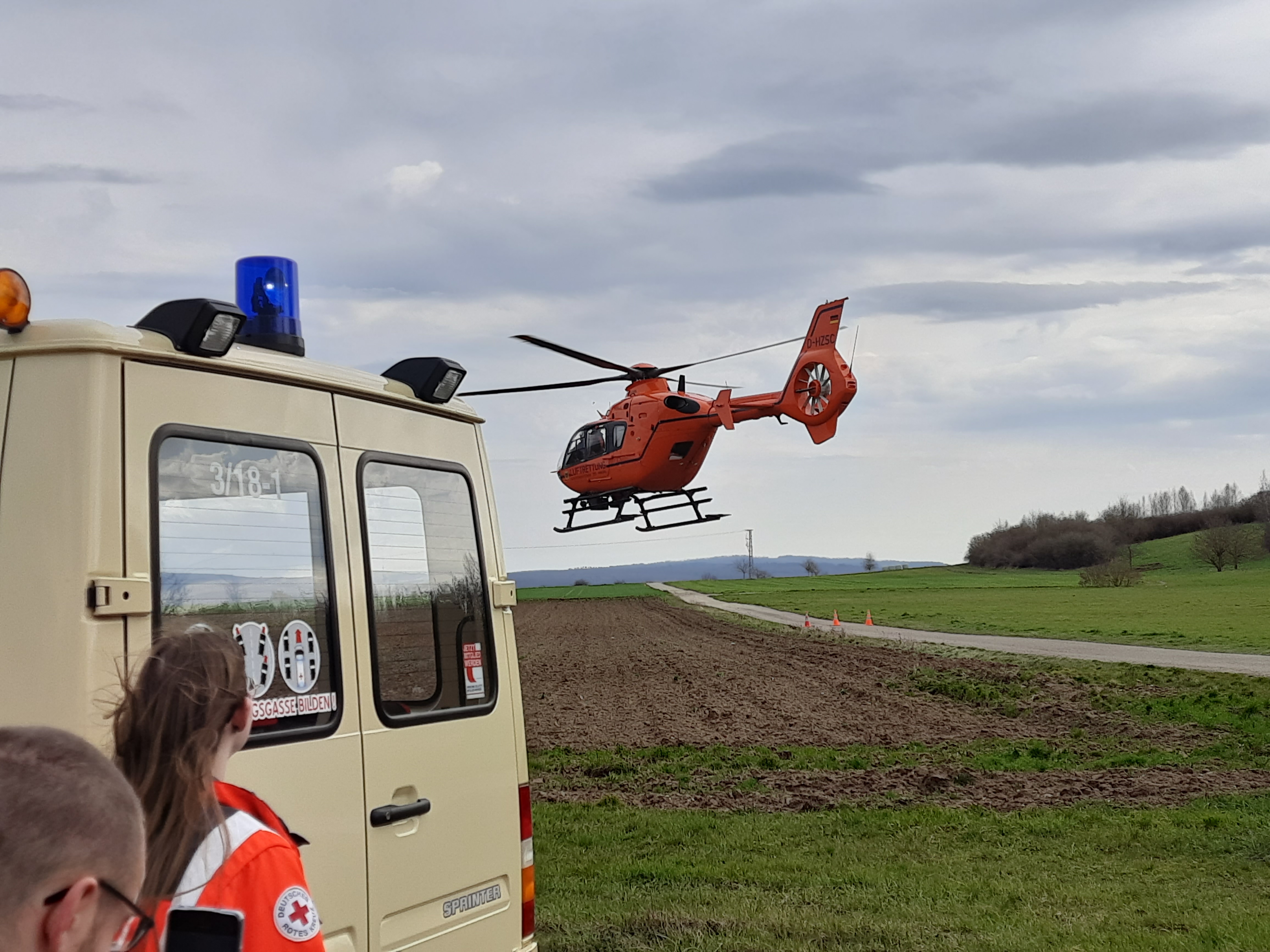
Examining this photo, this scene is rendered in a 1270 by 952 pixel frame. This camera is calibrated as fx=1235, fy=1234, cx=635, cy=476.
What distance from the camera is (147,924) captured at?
51.3 inches

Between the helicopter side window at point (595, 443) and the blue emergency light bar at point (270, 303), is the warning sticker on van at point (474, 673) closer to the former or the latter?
the blue emergency light bar at point (270, 303)

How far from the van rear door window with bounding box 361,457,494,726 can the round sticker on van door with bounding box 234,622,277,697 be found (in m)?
0.40

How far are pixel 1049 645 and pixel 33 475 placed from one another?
31988mm

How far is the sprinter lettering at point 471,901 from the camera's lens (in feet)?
12.6

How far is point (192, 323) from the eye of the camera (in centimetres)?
317

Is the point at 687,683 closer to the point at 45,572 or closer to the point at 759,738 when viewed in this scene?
the point at 759,738

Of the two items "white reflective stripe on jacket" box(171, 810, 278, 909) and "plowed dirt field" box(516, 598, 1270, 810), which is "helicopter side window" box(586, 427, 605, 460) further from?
"white reflective stripe on jacket" box(171, 810, 278, 909)

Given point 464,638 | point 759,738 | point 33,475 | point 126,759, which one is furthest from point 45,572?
point 759,738

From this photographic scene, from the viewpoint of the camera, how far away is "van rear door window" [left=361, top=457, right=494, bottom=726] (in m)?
3.78

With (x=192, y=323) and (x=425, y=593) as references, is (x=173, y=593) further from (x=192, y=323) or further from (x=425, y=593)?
(x=425, y=593)

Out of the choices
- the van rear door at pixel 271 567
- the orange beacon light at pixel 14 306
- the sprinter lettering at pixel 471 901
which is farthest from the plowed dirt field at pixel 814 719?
the orange beacon light at pixel 14 306

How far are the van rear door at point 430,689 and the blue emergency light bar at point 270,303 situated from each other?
40 centimetres

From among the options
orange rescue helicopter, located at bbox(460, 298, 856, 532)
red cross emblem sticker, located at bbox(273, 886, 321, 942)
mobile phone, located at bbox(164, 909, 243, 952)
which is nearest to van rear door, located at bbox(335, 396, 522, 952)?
red cross emblem sticker, located at bbox(273, 886, 321, 942)

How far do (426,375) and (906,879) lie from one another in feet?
20.5
